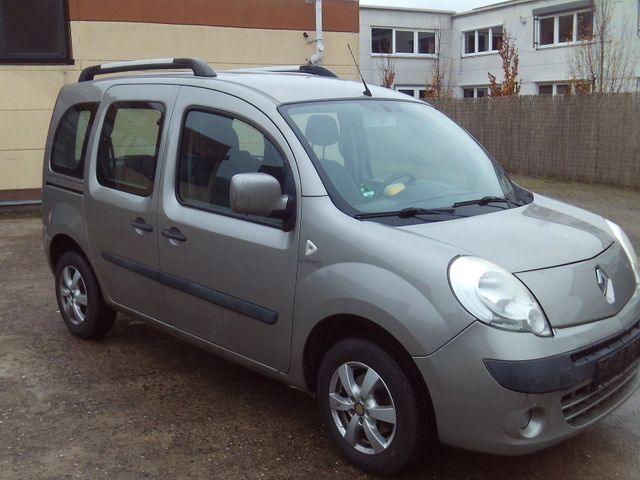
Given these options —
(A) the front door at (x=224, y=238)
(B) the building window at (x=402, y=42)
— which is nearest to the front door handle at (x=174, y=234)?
(A) the front door at (x=224, y=238)

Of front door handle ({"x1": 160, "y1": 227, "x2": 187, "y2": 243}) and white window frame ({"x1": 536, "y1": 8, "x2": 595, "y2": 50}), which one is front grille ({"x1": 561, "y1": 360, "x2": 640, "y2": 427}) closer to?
front door handle ({"x1": 160, "y1": 227, "x2": 187, "y2": 243})

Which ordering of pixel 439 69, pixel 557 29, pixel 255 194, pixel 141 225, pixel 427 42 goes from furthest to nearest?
1. pixel 427 42
2. pixel 439 69
3. pixel 557 29
4. pixel 141 225
5. pixel 255 194

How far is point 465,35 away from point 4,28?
28.1 m

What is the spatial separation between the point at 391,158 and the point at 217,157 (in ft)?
3.18

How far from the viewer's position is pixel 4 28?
10.8m

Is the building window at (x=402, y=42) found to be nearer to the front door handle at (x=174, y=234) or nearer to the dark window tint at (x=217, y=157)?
the dark window tint at (x=217, y=157)

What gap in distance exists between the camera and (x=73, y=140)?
5.22 m

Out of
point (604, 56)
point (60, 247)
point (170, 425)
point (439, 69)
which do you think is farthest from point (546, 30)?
point (170, 425)

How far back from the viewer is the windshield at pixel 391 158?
3.64 metres

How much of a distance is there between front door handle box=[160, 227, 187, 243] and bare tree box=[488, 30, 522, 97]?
22.2 m

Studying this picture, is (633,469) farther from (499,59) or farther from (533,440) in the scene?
(499,59)

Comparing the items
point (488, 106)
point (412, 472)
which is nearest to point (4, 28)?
point (412, 472)

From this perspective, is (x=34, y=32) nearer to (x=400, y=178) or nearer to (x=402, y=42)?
(x=400, y=178)

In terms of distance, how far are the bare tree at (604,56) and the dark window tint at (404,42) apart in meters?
9.59
